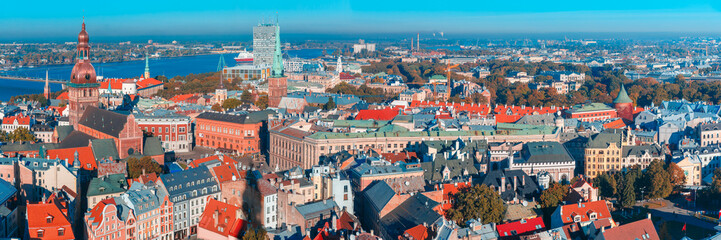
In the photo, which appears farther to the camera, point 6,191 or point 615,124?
point 615,124

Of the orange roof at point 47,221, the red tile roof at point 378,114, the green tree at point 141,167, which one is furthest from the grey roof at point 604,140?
the orange roof at point 47,221

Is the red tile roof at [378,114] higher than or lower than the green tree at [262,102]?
higher

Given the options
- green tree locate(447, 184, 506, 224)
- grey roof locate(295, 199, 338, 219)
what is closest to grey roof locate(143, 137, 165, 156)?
grey roof locate(295, 199, 338, 219)

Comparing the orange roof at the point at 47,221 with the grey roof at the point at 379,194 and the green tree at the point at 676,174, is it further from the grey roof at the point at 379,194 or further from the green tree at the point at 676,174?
the green tree at the point at 676,174

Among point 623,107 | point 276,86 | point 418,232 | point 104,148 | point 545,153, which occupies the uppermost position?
point 276,86

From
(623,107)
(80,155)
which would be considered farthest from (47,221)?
(623,107)

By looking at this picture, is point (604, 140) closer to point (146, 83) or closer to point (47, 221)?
point (47, 221)

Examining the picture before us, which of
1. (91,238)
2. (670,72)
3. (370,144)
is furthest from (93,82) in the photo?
(670,72)
